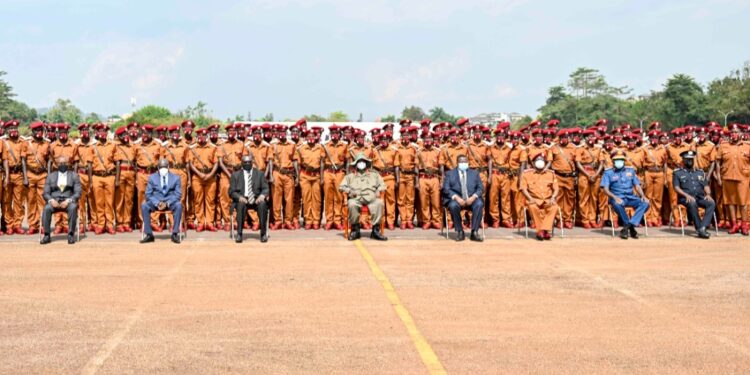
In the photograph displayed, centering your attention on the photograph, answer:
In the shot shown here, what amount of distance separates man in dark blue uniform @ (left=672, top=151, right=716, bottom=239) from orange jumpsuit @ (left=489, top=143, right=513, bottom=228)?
10.4 ft

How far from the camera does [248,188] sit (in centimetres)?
1423

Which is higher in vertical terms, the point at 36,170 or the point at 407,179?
the point at 36,170

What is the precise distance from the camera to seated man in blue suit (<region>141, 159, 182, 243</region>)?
44.5 feet

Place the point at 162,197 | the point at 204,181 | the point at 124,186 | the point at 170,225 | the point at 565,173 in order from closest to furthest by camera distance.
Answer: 1. the point at 162,197
2. the point at 124,186
3. the point at 170,225
4. the point at 204,181
5. the point at 565,173

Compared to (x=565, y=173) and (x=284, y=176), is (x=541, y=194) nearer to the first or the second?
(x=565, y=173)

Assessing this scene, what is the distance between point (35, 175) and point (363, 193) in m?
6.12

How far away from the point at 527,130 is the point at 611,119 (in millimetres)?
94220

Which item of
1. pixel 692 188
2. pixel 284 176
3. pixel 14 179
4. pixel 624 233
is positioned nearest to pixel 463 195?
pixel 624 233

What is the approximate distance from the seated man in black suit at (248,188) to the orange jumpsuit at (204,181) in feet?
3.68

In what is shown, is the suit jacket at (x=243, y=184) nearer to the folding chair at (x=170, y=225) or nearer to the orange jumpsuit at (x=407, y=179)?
the folding chair at (x=170, y=225)

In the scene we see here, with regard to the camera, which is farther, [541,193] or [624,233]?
[541,193]

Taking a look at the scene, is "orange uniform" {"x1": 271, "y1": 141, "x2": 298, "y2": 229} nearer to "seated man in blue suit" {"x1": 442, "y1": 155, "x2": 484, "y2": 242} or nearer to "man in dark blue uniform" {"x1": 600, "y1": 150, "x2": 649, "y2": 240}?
"seated man in blue suit" {"x1": 442, "y1": 155, "x2": 484, "y2": 242}

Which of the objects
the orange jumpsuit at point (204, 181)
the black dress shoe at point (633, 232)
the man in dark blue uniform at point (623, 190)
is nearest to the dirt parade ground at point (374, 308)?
the black dress shoe at point (633, 232)

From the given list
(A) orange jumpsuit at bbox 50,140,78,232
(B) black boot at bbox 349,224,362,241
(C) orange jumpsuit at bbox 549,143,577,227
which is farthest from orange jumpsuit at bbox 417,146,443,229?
(A) orange jumpsuit at bbox 50,140,78,232
